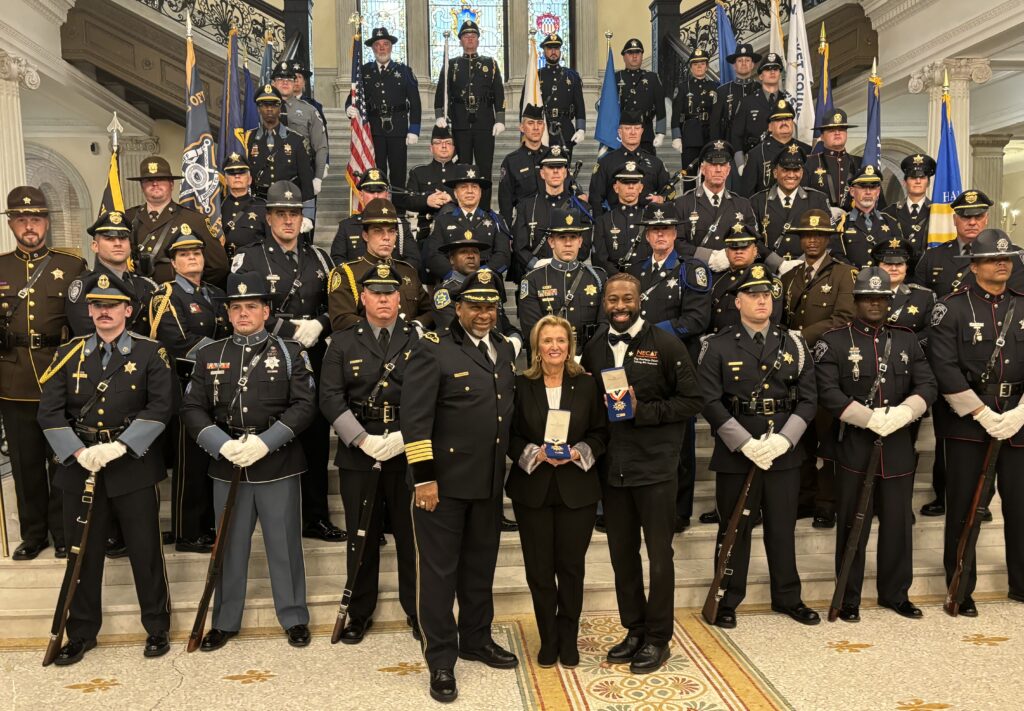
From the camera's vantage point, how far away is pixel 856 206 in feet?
23.5

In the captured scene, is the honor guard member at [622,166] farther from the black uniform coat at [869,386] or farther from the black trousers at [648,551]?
the black trousers at [648,551]

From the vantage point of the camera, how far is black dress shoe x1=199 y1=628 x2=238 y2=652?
4.79 m

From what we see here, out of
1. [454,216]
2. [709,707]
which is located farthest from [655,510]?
[454,216]

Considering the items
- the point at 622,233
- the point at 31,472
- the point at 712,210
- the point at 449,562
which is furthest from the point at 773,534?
the point at 31,472

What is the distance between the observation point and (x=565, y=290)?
5.82 m

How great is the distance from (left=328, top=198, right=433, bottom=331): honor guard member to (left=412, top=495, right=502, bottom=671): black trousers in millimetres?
1422

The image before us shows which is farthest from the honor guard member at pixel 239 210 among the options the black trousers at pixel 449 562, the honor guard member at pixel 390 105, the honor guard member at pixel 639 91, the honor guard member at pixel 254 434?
the honor guard member at pixel 639 91

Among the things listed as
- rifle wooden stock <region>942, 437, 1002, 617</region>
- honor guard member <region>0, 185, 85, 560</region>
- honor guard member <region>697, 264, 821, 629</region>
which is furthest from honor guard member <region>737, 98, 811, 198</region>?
honor guard member <region>0, 185, 85, 560</region>

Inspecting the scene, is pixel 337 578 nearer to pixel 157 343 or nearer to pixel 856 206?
pixel 157 343

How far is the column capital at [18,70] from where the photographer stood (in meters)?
9.45

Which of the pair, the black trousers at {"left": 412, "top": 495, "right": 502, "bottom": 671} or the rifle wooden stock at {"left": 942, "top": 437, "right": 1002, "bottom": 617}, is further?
the rifle wooden stock at {"left": 942, "top": 437, "right": 1002, "bottom": 617}

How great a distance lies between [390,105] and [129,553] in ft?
20.0

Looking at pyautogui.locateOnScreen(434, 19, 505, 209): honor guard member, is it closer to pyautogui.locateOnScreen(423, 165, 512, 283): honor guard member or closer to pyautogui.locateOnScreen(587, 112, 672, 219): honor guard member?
pyautogui.locateOnScreen(587, 112, 672, 219): honor guard member

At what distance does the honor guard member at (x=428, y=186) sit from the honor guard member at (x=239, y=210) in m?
1.26
